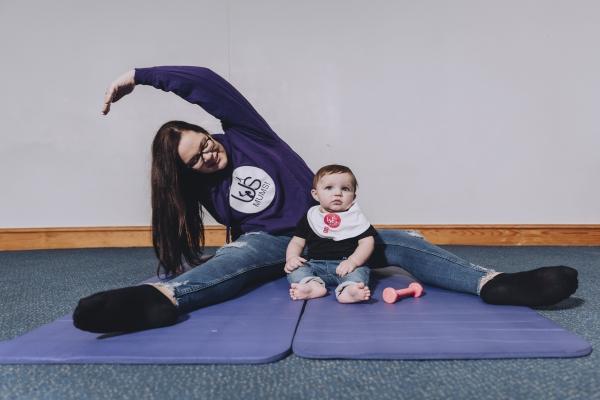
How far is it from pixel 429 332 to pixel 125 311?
2.07 feet

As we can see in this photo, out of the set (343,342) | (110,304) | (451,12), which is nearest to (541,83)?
(451,12)

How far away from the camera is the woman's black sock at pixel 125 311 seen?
88 cm

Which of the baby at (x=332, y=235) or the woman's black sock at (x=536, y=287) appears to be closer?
the woman's black sock at (x=536, y=287)

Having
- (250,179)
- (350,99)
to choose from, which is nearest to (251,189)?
(250,179)

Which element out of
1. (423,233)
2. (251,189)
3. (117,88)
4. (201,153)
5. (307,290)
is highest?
(117,88)

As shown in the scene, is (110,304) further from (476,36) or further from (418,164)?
(476,36)

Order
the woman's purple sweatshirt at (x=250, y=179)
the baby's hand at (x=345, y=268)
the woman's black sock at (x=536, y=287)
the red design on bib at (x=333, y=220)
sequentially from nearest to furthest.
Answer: the woman's black sock at (x=536, y=287) → the baby's hand at (x=345, y=268) → the red design on bib at (x=333, y=220) → the woman's purple sweatshirt at (x=250, y=179)

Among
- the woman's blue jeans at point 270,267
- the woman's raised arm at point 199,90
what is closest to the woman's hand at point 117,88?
the woman's raised arm at point 199,90

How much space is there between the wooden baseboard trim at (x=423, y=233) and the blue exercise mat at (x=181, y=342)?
1.58 meters

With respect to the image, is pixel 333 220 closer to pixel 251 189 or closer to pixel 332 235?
pixel 332 235

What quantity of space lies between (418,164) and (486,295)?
4.85 feet

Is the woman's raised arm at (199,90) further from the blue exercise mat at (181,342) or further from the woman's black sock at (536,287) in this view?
the woman's black sock at (536,287)

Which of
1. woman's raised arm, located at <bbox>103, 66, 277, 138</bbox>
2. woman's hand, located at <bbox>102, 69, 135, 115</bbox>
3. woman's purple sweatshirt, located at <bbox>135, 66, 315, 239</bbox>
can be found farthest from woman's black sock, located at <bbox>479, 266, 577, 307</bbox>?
woman's hand, located at <bbox>102, 69, 135, 115</bbox>

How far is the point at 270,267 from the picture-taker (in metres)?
1.43
